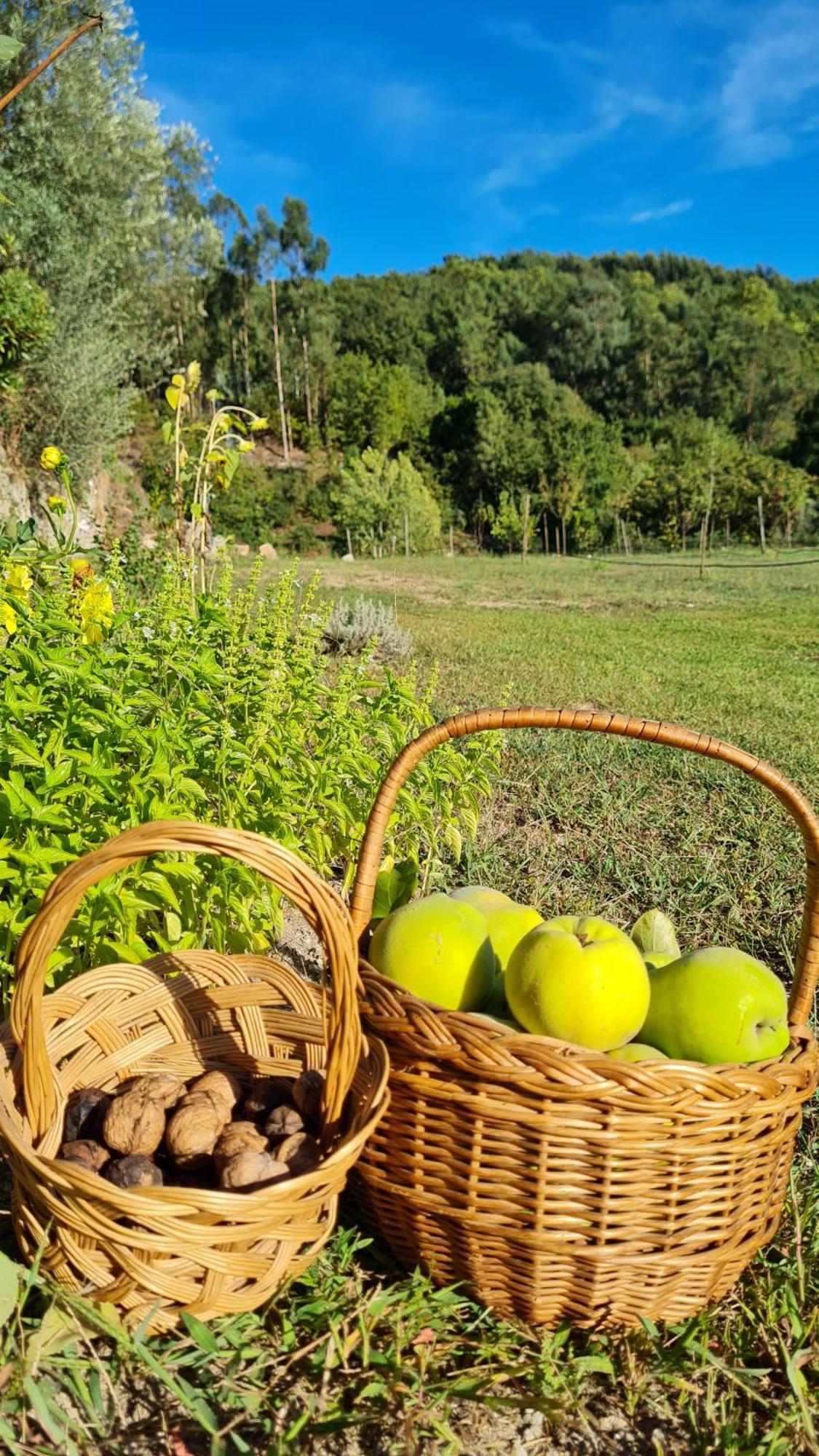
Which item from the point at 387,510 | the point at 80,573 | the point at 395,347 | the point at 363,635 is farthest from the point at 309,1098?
the point at 395,347

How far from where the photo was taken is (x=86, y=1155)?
134 centimetres

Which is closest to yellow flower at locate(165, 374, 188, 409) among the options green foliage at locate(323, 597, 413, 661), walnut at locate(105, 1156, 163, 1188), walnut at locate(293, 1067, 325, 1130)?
walnut at locate(293, 1067, 325, 1130)

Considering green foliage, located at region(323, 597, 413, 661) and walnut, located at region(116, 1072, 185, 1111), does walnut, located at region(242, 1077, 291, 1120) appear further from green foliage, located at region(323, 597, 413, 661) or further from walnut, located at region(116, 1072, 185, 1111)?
green foliage, located at region(323, 597, 413, 661)

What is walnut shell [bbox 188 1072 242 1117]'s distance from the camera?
1.49 meters

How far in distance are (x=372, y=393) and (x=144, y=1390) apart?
47.3 meters

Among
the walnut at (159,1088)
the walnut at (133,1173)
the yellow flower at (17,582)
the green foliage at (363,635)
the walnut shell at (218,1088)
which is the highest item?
the yellow flower at (17,582)

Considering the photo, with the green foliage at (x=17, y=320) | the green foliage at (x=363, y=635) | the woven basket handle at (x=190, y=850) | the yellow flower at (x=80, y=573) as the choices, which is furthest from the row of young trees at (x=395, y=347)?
the woven basket handle at (x=190, y=850)

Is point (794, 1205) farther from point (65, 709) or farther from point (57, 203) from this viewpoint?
point (57, 203)

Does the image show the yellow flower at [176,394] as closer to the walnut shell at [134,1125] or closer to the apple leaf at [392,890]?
the apple leaf at [392,890]

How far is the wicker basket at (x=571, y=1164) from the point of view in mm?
1255

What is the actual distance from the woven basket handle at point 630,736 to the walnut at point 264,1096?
31 cm

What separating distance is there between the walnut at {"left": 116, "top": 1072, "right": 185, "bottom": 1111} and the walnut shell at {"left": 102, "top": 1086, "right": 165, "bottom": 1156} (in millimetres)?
19

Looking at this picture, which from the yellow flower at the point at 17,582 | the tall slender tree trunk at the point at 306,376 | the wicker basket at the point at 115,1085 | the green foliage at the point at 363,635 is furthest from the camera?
the tall slender tree trunk at the point at 306,376

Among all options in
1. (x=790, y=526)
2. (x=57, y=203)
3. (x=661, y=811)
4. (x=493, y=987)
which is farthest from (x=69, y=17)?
(x=790, y=526)
